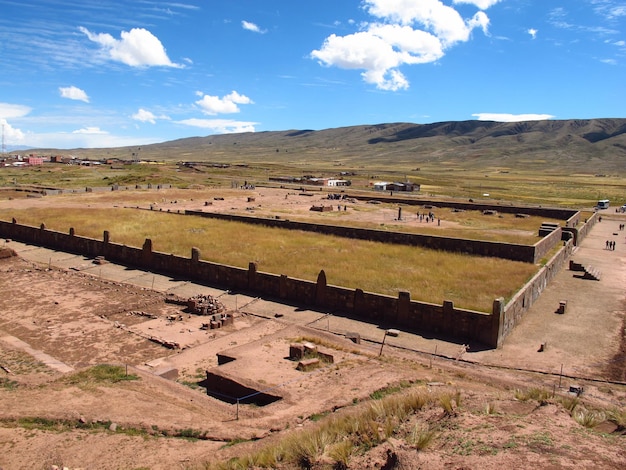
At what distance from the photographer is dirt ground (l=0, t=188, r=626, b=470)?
9.33 metres

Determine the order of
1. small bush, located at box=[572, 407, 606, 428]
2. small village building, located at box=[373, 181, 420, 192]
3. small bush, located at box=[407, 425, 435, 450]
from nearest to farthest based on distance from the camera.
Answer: small bush, located at box=[407, 425, 435, 450]
small bush, located at box=[572, 407, 606, 428]
small village building, located at box=[373, 181, 420, 192]

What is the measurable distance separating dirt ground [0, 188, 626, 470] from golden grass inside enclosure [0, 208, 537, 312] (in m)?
3.28

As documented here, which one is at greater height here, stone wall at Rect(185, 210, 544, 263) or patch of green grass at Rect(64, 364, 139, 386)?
stone wall at Rect(185, 210, 544, 263)

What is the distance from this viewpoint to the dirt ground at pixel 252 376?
933 cm

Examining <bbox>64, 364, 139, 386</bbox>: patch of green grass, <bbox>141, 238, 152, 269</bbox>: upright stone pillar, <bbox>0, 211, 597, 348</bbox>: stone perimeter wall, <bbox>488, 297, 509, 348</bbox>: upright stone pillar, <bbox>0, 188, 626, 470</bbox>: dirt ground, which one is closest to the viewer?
<bbox>0, 188, 626, 470</bbox>: dirt ground

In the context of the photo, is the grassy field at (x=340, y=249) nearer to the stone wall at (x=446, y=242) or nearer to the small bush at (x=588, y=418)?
the stone wall at (x=446, y=242)

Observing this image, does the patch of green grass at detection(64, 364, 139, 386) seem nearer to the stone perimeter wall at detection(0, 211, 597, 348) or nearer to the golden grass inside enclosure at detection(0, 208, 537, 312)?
the stone perimeter wall at detection(0, 211, 597, 348)

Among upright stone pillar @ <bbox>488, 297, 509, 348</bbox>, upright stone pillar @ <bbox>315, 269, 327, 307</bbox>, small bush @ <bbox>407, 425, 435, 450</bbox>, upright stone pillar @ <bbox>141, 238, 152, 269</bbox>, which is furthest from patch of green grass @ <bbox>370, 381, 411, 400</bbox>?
upright stone pillar @ <bbox>141, 238, 152, 269</bbox>

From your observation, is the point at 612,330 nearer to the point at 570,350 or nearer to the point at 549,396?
the point at 570,350

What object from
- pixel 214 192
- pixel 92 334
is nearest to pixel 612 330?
pixel 92 334

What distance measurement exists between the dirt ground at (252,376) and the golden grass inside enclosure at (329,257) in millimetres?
3277

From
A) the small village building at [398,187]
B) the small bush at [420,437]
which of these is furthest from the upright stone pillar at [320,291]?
the small village building at [398,187]

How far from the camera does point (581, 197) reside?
Answer: 302 ft

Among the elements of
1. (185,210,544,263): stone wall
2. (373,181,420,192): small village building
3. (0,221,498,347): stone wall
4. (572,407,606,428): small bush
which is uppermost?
(373,181,420,192): small village building
